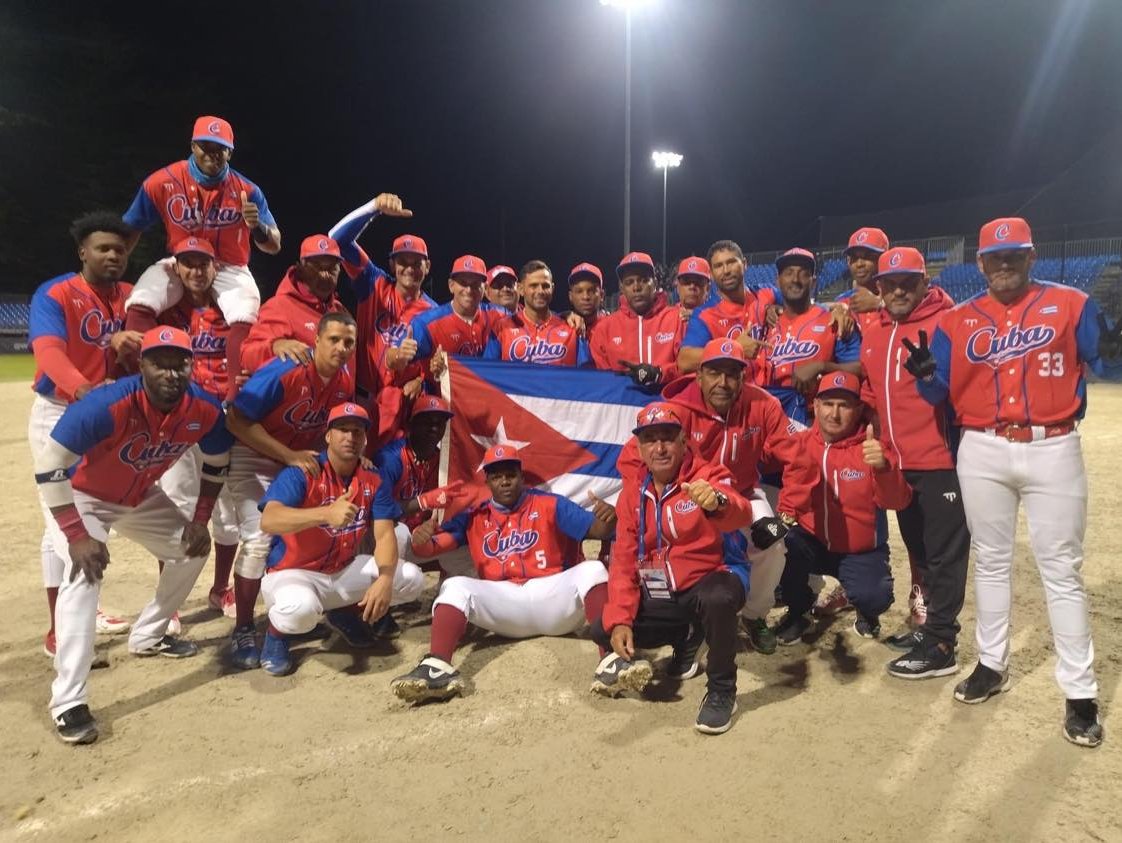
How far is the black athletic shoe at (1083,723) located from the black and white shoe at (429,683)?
9.72 ft

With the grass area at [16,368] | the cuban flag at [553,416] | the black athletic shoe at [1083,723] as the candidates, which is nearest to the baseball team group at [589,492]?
the black athletic shoe at [1083,723]

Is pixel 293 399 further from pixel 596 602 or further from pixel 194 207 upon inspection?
pixel 596 602

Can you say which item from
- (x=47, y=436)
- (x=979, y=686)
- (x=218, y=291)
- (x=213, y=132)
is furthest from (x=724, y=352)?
(x=47, y=436)

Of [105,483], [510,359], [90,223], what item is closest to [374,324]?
[510,359]

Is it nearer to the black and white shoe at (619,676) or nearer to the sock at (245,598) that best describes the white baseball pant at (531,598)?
the black and white shoe at (619,676)

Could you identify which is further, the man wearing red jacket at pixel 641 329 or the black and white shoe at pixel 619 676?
the man wearing red jacket at pixel 641 329

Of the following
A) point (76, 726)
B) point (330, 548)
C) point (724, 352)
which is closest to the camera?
point (76, 726)

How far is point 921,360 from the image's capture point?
392cm

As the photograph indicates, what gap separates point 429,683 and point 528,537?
1.11m

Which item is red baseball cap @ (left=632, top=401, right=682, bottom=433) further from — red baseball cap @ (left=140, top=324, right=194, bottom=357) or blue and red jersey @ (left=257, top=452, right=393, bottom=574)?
red baseball cap @ (left=140, top=324, right=194, bottom=357)

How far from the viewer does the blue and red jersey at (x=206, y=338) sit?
16.8ft

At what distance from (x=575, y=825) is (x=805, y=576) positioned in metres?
2.44

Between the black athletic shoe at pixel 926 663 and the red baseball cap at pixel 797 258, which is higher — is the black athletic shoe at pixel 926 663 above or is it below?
below

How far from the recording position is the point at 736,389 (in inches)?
177
